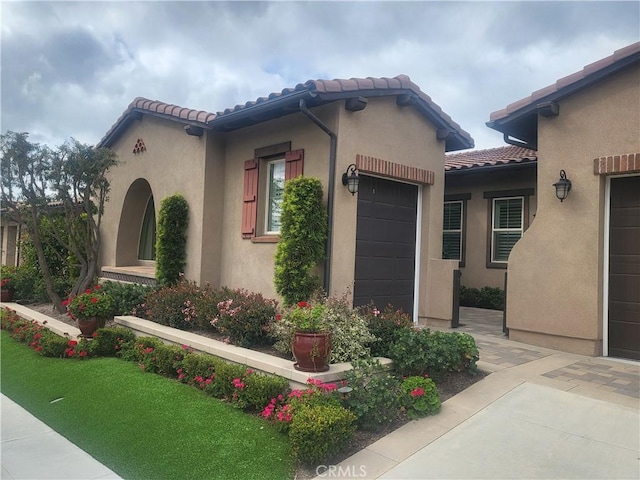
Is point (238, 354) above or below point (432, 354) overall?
below

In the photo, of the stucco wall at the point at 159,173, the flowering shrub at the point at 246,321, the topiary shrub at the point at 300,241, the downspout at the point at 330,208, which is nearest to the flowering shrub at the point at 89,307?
the stucco wall at the point at 159,173

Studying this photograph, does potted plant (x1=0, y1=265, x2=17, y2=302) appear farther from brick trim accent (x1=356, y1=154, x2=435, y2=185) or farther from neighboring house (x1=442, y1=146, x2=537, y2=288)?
neighboring house (x1=442, y1=146, x2=537, y2=288)

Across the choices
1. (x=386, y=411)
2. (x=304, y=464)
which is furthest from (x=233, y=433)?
(x=386, y=411)

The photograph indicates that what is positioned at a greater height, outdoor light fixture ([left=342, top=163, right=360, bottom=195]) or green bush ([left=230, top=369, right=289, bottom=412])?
outdoor light fixture ([left=342, top=163, right=360, bottom=195])

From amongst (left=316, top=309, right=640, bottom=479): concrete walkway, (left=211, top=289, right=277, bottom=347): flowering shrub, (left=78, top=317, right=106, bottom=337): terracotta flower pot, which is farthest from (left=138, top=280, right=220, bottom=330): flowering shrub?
(left=316, top=309, right=640, bottom=479): concrete walkway

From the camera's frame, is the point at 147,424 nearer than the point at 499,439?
No

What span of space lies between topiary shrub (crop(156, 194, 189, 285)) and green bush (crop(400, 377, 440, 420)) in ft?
20.3

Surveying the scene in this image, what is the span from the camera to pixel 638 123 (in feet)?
20.6

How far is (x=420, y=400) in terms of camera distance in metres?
4.43

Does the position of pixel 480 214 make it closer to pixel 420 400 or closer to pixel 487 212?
pixel 487 212

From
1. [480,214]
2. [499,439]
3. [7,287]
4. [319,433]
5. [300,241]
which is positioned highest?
[480,214]

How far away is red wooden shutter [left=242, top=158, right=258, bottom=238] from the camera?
845 centimetres

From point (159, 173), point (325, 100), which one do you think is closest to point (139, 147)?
point (159, 173)

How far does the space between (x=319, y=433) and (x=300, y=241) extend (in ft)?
11.7
